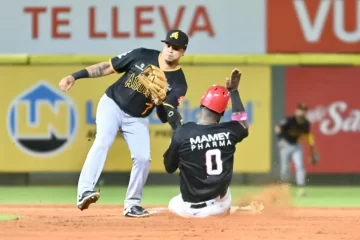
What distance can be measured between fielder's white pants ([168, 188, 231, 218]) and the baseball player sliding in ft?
1.74

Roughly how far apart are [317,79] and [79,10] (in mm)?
4372

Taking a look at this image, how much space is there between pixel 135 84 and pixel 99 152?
0.76 metres

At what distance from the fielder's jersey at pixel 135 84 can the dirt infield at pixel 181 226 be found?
1.10 metres

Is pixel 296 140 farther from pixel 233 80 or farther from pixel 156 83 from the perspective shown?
pixel 233 80

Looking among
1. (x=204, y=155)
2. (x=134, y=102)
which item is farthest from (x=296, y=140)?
(x=204, y=155)

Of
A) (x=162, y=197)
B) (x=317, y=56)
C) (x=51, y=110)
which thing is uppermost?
(x=317, y=56)

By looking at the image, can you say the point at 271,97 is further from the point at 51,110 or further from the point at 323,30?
the point at 51,110

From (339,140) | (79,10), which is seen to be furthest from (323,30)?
(79,10)

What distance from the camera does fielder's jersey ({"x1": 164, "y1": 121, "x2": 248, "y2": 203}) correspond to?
8.47 metres

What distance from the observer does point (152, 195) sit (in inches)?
572

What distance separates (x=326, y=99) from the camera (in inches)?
644

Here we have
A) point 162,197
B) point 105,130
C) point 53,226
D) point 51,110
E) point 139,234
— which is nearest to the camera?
point 139,234

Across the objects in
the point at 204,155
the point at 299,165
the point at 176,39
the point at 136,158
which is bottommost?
the point at 299,165

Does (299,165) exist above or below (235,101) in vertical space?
below
